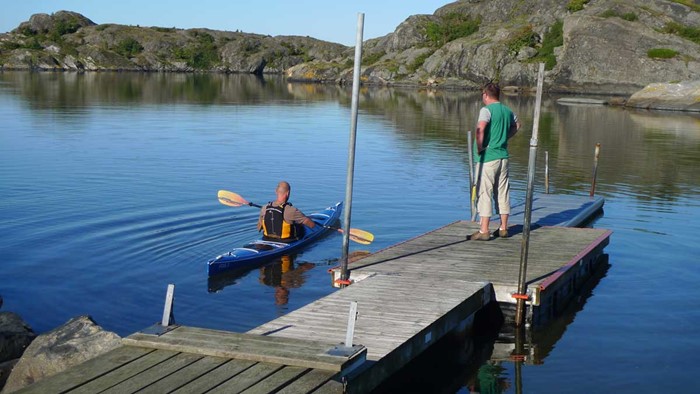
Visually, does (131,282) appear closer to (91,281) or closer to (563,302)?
(91,281)

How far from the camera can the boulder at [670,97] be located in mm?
65812

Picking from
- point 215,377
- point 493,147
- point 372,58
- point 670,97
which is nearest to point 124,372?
point 215,377

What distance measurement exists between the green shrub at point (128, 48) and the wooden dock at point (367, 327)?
143856mm

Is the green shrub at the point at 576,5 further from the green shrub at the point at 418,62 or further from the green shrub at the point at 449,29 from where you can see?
the green shrub at the point at 418,62

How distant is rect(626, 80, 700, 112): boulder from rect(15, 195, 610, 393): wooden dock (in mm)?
52933

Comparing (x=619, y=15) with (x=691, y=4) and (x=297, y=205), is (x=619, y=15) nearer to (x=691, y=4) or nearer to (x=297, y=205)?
(x=691, y=4)

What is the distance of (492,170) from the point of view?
50.9 feet

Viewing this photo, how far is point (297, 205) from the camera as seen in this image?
24062mm

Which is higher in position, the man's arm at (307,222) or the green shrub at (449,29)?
the green shrub at (449,29)

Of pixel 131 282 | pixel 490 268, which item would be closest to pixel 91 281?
pixel 131 282

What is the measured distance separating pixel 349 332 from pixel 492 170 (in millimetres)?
7180

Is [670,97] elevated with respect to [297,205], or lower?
elevated

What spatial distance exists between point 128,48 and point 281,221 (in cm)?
14424

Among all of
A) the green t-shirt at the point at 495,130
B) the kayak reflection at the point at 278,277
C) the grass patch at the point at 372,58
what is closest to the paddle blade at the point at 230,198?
the kayak reflection at the point at 278,277
